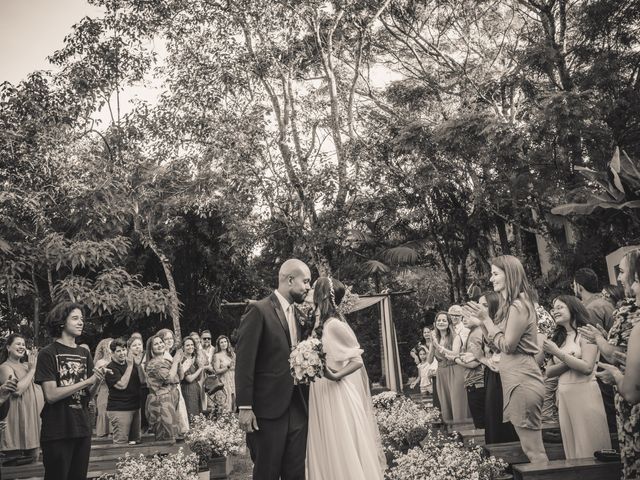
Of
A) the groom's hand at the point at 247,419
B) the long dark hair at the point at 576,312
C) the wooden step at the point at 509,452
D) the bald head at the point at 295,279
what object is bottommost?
the wooden step at the point at 509,452

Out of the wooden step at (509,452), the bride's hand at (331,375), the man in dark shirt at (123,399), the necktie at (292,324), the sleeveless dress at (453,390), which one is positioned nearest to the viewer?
the necktie at (292,324)

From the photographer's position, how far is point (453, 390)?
10.2 meters

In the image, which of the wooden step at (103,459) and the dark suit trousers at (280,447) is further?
the wooden step at (103,459)

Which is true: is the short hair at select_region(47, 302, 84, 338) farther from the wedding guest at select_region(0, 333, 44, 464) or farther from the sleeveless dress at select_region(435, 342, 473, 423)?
the sleeveless dress at select_region(435, 342, 473, 423)

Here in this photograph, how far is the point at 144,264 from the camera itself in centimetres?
2289

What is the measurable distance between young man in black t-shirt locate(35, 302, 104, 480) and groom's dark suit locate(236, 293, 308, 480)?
1583 mm

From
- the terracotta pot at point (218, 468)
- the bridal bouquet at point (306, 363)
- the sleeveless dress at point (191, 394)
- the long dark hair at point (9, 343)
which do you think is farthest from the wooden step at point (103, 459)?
the sleeveless dress at point (191, 394)

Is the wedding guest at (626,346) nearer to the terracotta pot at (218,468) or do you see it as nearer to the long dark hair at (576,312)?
the long dark hair at (576,312)

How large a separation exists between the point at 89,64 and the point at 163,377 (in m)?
9.00

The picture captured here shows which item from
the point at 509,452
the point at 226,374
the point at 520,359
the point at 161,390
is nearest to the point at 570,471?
the point at 520,359

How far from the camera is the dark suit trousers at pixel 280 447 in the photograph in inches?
187

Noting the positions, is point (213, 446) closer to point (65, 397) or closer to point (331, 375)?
point (65, 397)

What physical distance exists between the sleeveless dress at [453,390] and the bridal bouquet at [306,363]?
5.47 meters

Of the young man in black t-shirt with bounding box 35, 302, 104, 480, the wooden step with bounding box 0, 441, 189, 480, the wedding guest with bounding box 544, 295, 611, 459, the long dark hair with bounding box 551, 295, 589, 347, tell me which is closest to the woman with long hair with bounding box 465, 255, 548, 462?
the wedding guest with bounding box 544, 295, 611, 459
